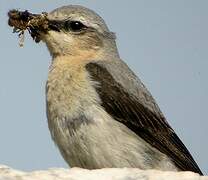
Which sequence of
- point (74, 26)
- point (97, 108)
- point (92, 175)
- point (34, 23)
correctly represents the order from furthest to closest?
point (74, 26) < point (34, 23) < point (97, 108) < point (92, 175)

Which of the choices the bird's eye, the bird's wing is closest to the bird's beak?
the bird's eye

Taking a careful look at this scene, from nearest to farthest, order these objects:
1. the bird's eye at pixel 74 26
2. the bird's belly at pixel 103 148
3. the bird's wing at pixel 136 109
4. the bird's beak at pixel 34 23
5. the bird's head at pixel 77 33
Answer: the bird's belly at pixel 103 148 < the bird's wing at pixel 136 109 < the bird's head at pixel 77 33 < the bird's beak at pixel 34 23 < the bird's eye at pixel 74 26

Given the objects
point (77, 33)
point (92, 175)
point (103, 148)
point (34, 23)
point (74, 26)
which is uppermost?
point (34, 23)

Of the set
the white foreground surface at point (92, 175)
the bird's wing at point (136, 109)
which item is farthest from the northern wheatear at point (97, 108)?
the white foreground surface at point (92, 175)

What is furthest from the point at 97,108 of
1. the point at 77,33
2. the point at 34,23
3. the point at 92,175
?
the point at 92,175

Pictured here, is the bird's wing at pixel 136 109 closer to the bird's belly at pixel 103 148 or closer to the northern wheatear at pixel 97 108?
the northern wheatear at pixel 97 108

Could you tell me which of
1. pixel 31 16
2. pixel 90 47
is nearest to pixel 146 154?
pixel 90 47

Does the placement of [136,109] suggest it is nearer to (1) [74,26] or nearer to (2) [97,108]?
(2) [97,108]
